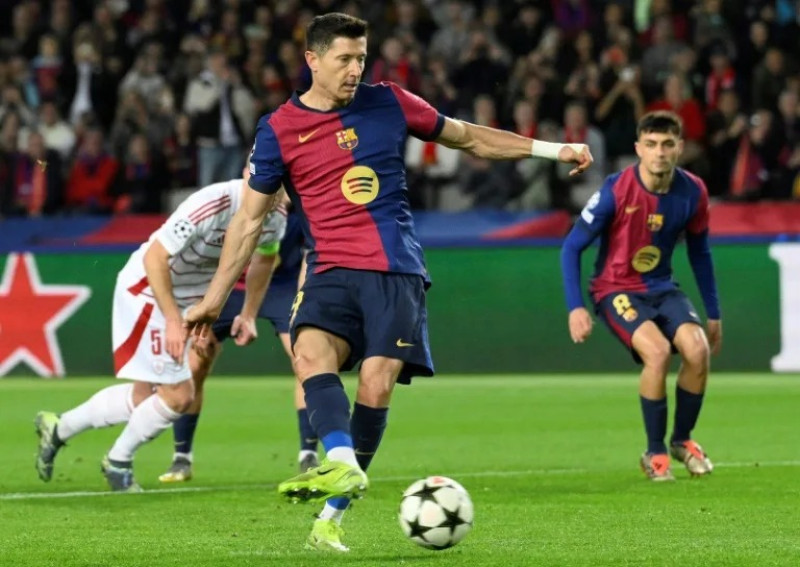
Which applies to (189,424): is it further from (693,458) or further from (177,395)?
(693,458)

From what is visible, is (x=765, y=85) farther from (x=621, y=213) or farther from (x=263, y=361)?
(x=621, y=213)

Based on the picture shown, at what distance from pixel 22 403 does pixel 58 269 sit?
8.61 feet

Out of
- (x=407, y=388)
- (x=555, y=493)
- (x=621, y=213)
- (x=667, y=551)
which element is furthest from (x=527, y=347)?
(x=667, y=551)

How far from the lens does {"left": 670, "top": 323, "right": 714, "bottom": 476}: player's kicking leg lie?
9672 millimetres

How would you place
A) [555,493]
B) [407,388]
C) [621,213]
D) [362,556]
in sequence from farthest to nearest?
[407,388] → [621,213] → [555,493] → [362,556]

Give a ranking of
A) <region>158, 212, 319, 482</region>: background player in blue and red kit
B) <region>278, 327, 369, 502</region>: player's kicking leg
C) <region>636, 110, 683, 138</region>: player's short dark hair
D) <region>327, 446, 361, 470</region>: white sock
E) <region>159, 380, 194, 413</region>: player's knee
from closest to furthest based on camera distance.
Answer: <region>278, 327, 369, 502</region>: player's kicking leg, <region>327, 446, 361, 470</region>: white sock, <region>159, 380, 194, 413</region>: player's knee, <region>158, 212, 319, 482</region>: background player in blue and red kit, <region>636, 110, 683, 138</region>: player's short dark hair

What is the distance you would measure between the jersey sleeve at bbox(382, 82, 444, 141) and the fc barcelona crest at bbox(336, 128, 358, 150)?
252 millimetres

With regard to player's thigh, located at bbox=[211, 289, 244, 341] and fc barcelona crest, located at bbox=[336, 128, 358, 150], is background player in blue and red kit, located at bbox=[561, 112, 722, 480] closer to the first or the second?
player's thigh, located at bbox=[211, 289, 244, 341]

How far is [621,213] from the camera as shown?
10000 millimetres

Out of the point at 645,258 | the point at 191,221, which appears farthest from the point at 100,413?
the point at 645,258

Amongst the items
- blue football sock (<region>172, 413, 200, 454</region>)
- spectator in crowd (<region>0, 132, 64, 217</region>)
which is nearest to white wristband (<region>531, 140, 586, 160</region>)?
blue football sock (<region>172, 413, 200, 454</region>)

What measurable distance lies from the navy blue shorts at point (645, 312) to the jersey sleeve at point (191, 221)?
7.70 ft

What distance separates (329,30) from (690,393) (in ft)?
12.9

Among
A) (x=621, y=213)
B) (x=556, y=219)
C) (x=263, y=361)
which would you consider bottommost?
(x=263, y=361)
